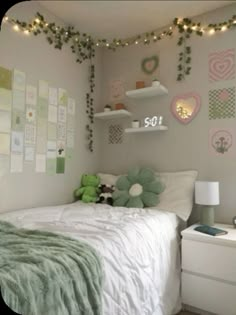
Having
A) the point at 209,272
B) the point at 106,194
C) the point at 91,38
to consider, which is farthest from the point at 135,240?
the point at 91,38

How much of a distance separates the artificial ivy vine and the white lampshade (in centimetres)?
106

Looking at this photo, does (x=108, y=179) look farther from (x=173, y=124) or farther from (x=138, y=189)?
(x=173, y=124)

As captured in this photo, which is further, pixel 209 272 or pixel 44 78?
pixel 44 78

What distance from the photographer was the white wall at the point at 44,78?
204 centimetres

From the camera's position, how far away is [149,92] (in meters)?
2.48

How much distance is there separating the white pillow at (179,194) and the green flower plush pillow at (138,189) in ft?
0.20

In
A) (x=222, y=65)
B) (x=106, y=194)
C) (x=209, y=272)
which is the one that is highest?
(x=222, y=65)

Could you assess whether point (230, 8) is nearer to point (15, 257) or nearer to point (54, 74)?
point (54, 74)

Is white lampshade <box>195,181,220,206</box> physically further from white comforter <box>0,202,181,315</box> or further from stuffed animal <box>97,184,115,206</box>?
stuffed animal <box>97,184,115,206</box>

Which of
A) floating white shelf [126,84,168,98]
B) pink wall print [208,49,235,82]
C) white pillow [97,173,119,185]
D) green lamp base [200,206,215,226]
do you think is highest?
pink wall print [208,49,235,82]

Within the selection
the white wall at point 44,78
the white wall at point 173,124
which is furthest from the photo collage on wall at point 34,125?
the white wall at point 173,124

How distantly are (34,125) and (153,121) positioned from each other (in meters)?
1.13

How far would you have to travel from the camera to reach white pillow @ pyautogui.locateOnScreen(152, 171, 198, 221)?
2096mm

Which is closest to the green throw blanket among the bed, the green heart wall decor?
the bed
